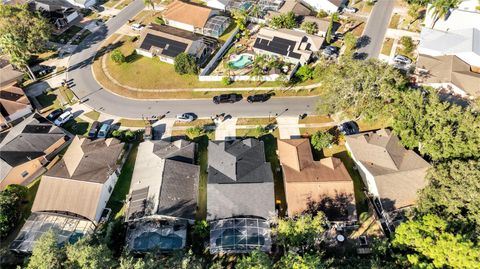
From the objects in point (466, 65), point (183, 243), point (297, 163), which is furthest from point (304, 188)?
point (466, 65)

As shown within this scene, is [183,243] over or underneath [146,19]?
underneath

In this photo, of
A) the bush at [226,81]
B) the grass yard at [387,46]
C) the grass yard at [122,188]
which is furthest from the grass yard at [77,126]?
the grass yard at [387,46]

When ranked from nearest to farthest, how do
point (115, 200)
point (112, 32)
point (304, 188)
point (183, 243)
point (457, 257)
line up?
point (457, 257), point (183, 243), point (304, 188), point (115, 200), point (112, 32)

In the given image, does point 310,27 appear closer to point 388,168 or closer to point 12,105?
point 388,168

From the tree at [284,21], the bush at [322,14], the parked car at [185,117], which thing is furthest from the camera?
the bush at [322,14]

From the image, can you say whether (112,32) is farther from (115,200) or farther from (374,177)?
(374,177)

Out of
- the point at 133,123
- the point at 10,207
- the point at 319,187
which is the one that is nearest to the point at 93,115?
the point at 133,123

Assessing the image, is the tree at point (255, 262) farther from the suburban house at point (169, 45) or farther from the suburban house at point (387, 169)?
the suburban house at point (169, 45)
